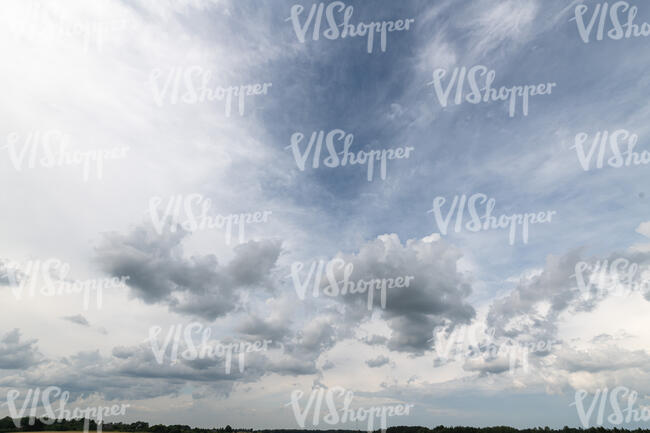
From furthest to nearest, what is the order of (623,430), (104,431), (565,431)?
(104,431) < (565,431) < (623,430)

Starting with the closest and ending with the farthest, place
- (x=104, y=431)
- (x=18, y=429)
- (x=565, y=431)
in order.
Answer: (x=565, y=431) → (x=18, y=429) → (x=104, y=431)

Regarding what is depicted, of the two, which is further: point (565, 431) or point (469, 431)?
point (469, 431)

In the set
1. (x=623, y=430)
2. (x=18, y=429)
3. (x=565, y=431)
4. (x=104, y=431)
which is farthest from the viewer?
(x=104, y=431)

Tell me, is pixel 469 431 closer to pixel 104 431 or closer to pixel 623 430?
pixel 623 430

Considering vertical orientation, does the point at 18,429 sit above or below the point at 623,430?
below

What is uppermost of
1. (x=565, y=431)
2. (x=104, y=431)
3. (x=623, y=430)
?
(x=623, y=430)

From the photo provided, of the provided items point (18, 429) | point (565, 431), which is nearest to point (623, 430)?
point (565, 431)

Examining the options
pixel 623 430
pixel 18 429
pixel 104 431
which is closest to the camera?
pixel 623 430

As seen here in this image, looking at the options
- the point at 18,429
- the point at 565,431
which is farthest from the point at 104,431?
the point at 565,431

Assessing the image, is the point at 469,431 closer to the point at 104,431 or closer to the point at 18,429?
the point at 104,431
